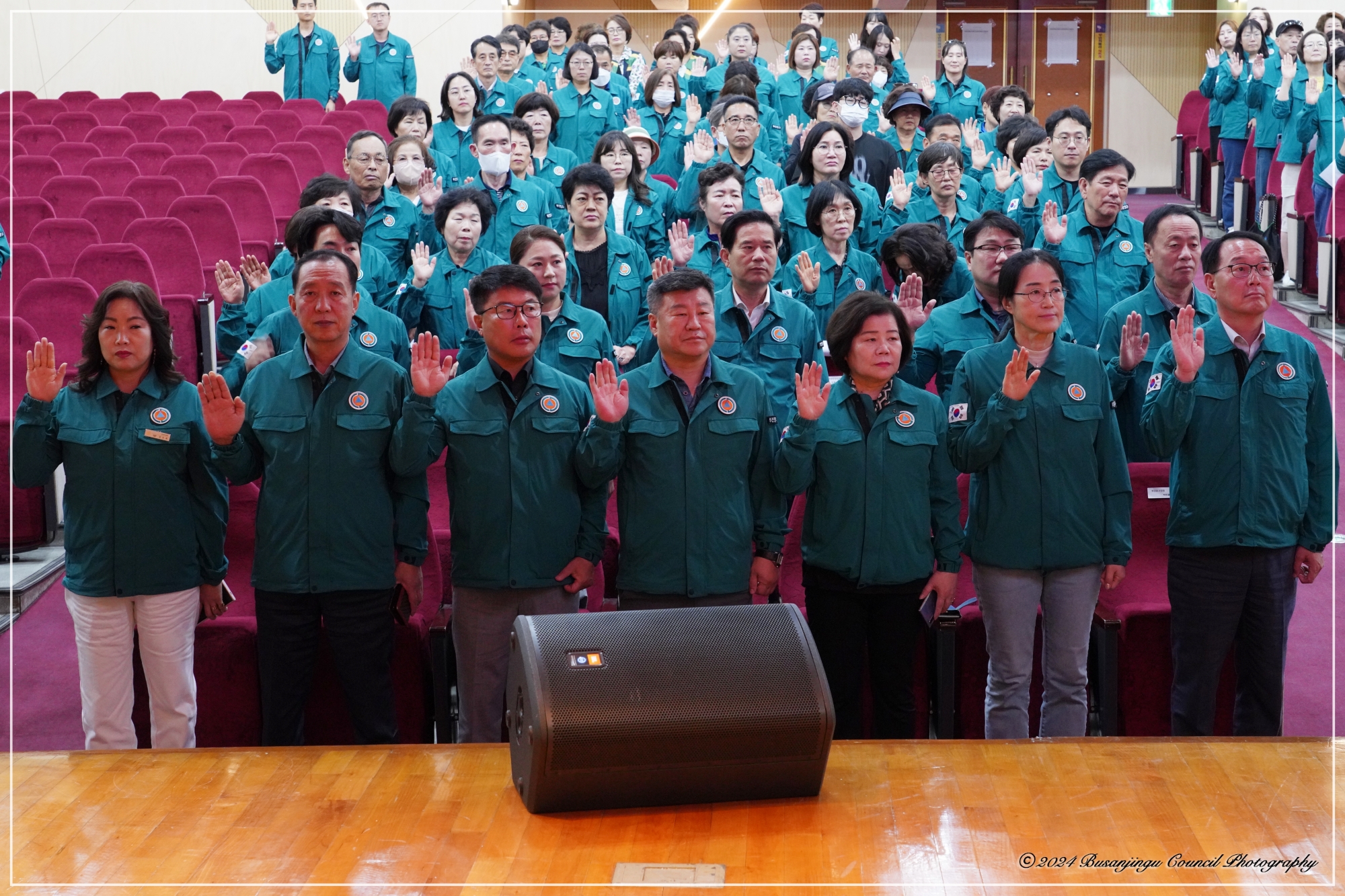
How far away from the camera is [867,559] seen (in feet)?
8.17

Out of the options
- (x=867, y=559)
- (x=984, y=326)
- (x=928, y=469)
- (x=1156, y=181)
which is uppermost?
(x=1156, y=181)

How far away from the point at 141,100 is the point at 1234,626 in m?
7.50

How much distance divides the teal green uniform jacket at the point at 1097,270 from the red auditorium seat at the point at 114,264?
9.61 feet

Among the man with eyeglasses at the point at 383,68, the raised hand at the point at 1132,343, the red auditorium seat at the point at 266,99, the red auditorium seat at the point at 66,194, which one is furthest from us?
the man with eyeglasses at the point at 383,68

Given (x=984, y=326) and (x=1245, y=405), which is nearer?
(x=1245, y=405)

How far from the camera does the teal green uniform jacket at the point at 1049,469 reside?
251 centimetres

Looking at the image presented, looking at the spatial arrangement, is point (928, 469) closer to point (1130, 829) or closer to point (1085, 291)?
point (1130, 829)

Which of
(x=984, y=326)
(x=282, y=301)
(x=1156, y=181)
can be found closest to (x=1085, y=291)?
(x=984, y=326)

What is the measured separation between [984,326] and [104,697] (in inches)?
85.2

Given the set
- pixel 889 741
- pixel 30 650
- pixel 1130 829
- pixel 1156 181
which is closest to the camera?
pixel 1130 829

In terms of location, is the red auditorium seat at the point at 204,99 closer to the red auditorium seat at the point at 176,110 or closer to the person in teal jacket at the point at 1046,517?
the red auditorium seat at the point at 176,110

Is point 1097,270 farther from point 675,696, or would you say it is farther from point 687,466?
point 675,696

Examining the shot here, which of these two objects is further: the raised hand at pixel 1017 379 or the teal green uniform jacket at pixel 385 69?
the teal green uniform jacket at pixel 385 69

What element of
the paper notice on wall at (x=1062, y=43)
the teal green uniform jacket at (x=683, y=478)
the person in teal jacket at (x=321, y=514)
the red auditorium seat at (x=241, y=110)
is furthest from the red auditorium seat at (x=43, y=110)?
the paper notice on wall at (x=1062, y=43)
